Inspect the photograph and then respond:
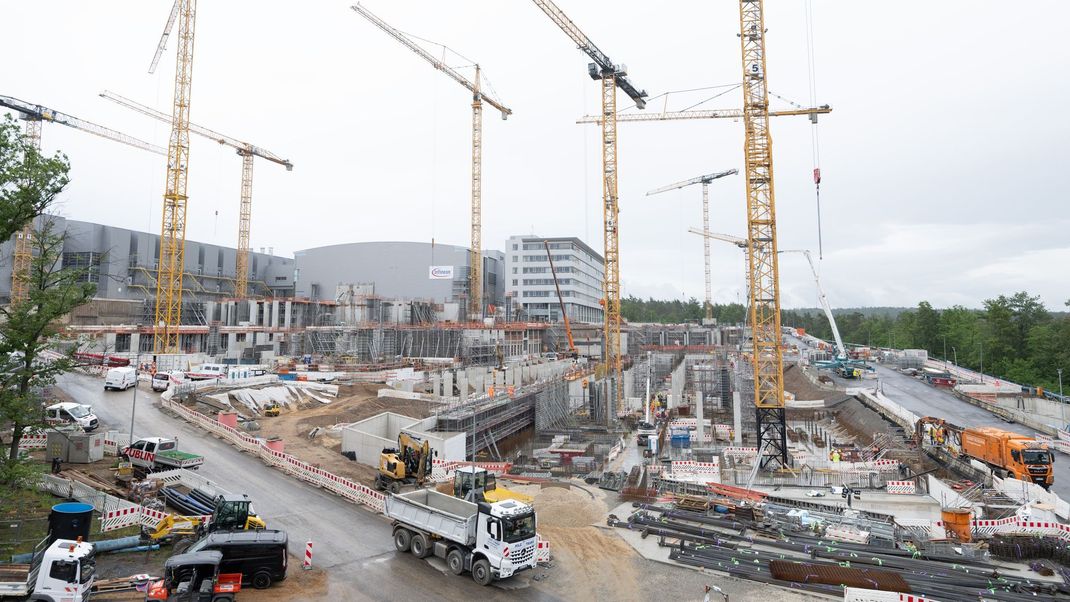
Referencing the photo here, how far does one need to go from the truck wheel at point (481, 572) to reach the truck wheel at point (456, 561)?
305 mm

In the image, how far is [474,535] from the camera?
11750 mm

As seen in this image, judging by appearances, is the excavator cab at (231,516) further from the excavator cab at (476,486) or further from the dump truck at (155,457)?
the dump truck at (155,457)

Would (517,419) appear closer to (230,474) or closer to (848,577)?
(230,474)

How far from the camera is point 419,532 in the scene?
41.5 feet

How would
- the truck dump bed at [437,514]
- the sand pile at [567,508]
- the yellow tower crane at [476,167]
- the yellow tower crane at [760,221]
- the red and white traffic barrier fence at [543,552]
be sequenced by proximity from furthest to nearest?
the yellow tower crane at [476,167], the yellow tower crane at [760,221], the sand pile at [567,508], the red and white traffic barrier fence at [543,552], the truck dump bed at [437,514]

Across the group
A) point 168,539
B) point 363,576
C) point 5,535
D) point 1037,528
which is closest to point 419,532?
point 363,576

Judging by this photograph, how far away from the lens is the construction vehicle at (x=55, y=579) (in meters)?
8.87

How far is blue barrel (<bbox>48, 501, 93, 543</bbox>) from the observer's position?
10.5 m

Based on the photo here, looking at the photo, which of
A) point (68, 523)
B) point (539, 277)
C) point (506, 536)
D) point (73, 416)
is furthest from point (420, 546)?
point (539, 277)

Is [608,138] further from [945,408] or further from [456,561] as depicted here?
[456,561]

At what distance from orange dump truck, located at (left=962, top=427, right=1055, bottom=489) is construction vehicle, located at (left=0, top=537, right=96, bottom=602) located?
26.3 m

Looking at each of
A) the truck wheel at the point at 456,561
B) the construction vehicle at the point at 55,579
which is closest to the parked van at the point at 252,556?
the construction vehicle at the point at 55,579

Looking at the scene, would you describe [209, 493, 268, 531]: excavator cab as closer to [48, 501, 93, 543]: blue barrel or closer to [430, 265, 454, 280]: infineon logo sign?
[48, 501, 93, 543]: blue barrel

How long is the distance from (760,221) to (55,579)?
90.0ft
